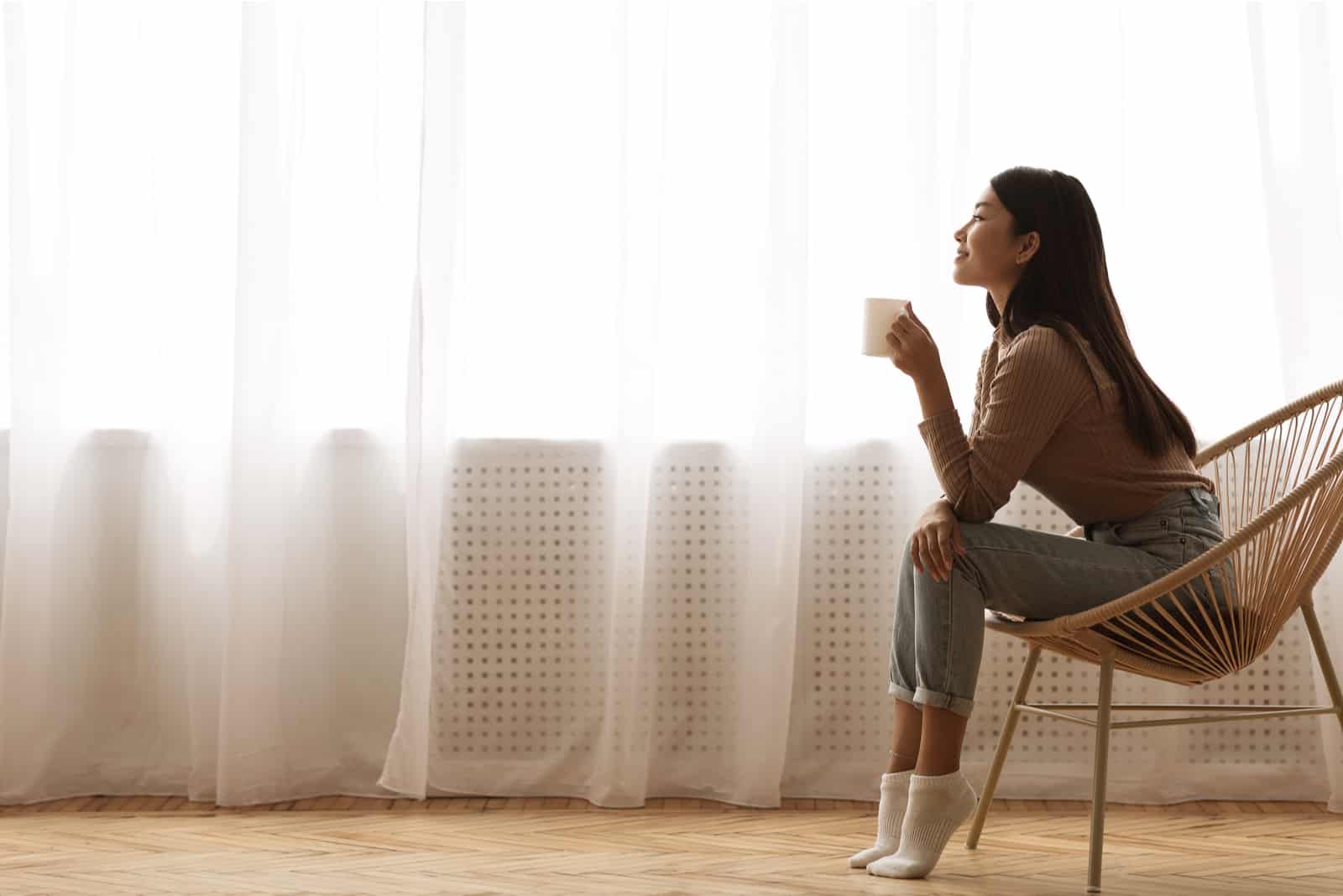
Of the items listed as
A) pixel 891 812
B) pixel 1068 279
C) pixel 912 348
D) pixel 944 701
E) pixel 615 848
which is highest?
pixel 1068 279

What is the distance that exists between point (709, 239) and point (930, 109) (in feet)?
1.61

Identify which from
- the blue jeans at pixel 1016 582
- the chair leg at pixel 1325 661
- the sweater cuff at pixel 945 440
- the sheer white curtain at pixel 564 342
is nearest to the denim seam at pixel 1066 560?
the blue jeans at pixel 1016 582

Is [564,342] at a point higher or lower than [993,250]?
lower

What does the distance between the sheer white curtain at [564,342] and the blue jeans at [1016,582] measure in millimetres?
728

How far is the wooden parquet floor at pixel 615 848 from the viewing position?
196cm

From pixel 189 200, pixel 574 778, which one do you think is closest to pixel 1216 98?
pixel 574 778

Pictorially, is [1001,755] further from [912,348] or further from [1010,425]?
[912,348]

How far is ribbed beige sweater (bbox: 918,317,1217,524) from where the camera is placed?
73.9 inches

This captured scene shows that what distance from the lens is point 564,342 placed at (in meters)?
2.71

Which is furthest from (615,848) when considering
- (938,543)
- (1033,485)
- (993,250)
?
(993,250)

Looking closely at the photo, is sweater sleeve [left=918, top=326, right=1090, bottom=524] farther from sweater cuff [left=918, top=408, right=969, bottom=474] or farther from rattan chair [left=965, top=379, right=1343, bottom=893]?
rattan chair [left=965, top=379, right=1343, bottom=893]

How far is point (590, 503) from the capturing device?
106 inches

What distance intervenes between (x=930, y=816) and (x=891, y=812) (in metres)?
0.12

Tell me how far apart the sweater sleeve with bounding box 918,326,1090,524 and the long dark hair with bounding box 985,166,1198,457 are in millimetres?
71
